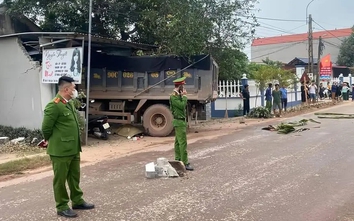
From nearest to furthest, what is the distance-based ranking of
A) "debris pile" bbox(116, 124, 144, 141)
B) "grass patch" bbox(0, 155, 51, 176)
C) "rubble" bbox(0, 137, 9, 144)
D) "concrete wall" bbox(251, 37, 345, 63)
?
"grass patch" bbox(0, 155, 51, 176) < "rubble" bbox(0, 137, 9, 144) < "debris pile" bbox(116, 124, 144, 141) < "concrete wall" bbox(251, 37, 345, 63)

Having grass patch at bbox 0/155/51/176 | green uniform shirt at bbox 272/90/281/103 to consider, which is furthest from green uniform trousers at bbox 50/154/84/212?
green uniform shirt at bbox 272/90/281/103

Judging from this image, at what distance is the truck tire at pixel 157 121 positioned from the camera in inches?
509

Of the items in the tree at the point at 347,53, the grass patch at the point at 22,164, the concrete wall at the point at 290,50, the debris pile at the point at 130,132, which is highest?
the concrete wall at the point at 290,50

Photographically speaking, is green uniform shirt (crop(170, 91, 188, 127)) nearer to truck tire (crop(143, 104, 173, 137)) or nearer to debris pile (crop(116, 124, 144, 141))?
truck tire (crop(143, 104, 173, 137))

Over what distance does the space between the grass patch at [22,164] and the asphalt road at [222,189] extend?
1.15 m

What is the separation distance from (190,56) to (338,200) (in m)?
8.09

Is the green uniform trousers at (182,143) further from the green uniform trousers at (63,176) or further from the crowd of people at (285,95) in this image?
the crowd of people at (285,95)

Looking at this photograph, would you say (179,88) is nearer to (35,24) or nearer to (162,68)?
(162,68)

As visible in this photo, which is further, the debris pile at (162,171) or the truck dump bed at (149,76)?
the truck dump bed at (149,76)

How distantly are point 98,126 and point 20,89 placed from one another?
2.41 metres

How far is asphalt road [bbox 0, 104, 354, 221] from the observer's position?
520 centimetres

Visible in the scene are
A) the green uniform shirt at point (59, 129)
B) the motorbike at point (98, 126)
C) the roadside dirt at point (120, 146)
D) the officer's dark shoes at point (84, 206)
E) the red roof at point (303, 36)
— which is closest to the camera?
the green uniform shirt at point (59, 129)

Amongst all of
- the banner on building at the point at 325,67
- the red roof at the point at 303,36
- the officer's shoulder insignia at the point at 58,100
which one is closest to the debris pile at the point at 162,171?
the officer's shoulder insignia at the point at 58,100

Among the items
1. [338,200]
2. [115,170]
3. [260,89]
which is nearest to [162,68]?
[115,170]
